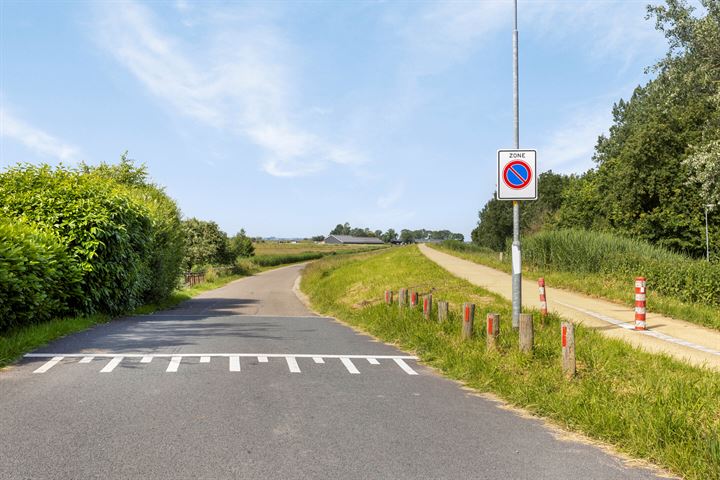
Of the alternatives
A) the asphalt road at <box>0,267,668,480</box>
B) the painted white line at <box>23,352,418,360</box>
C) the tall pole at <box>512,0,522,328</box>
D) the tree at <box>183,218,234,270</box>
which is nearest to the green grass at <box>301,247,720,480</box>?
the asphalt road at <box>0,267,668,480</box>

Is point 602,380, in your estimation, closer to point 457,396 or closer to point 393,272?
point 457,396

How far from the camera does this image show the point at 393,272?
2912 centimetres

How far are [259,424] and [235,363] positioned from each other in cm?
358

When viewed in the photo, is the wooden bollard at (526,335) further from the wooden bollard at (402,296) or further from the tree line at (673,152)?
the tree line at (673,152)

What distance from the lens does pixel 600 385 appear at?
23.9ft

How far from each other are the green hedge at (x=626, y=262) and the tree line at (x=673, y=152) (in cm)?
461

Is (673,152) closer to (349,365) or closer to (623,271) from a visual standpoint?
(623,271)

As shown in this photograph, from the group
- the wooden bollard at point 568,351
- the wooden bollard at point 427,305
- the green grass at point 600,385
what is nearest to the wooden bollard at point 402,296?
the green grass at point 600,385

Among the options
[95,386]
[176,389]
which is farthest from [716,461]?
[95,386]

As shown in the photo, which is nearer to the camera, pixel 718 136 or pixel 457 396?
pixel 457 396

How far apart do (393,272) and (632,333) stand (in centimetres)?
1716

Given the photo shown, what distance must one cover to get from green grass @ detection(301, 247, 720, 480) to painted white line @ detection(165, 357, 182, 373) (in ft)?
12.9

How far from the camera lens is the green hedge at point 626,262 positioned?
17141mm

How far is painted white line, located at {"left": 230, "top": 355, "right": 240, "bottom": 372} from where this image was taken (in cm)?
881
